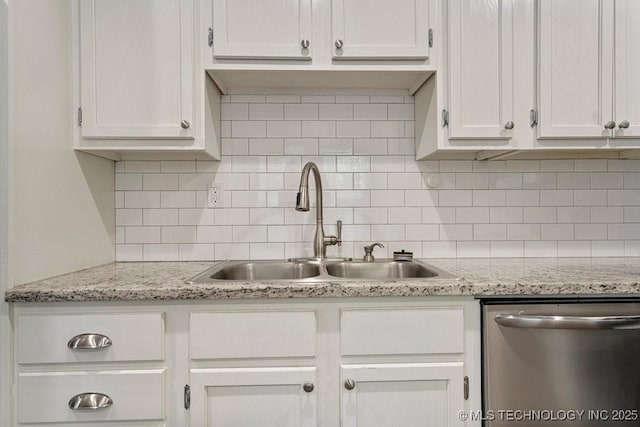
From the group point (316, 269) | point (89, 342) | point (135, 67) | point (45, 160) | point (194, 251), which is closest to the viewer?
point (89, 342)

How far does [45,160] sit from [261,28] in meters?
0.93

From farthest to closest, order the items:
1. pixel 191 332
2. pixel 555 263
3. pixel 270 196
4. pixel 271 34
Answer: pixel 270 196
pixel 555 263
pixel 271 34
pixel 191 332

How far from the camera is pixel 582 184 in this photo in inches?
75.8

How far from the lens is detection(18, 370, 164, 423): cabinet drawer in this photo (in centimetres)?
118

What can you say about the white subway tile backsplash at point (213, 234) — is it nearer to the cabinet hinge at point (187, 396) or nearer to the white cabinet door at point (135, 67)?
the white cabinet door at point (135, 67)

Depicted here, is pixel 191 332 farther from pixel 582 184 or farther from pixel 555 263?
pixel 582 184

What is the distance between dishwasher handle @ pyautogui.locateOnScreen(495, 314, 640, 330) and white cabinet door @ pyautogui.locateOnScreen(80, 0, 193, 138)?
138 centimetres

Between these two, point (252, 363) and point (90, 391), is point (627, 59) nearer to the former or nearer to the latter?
point (252, 363)

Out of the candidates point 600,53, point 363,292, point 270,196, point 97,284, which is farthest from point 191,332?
point 600,53

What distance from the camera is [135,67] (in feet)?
4.90

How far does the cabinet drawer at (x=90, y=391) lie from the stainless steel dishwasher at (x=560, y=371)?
1.09 meters

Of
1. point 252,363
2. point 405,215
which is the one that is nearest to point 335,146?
point 405,215

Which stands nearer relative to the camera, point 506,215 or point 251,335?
point 251,335

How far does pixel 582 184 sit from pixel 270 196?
61.8 inches
